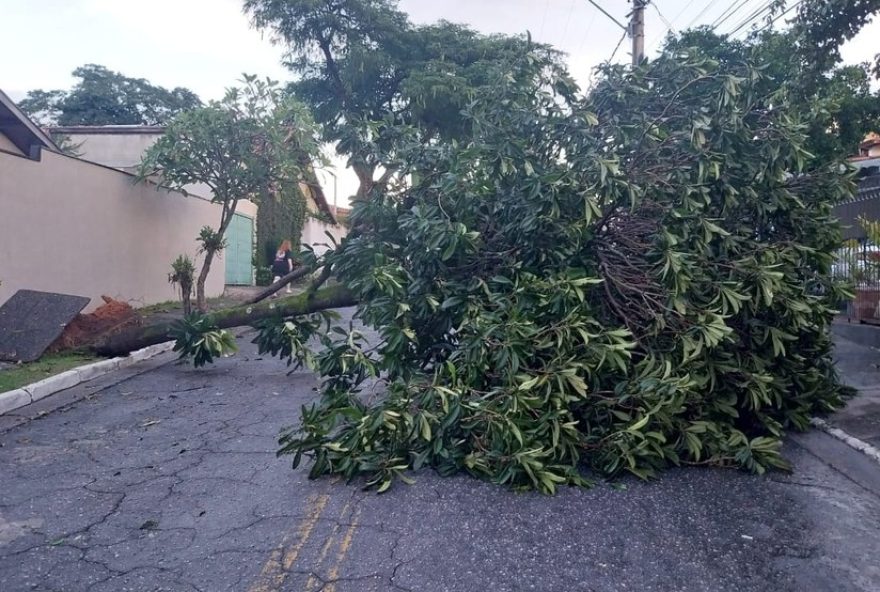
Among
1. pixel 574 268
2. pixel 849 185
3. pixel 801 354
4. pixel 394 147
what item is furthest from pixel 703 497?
pixel 394 147

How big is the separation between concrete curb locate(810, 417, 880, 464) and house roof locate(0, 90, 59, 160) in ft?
41.3

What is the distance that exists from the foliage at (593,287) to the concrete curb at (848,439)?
214 millimetres

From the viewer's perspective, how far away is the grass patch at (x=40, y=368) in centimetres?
896

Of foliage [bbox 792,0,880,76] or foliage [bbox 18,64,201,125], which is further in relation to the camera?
foliage [bbox 18,64,201,125]

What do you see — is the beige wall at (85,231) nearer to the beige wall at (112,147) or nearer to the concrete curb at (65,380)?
the concrete curb at (65,380)

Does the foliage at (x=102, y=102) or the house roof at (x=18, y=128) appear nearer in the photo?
the house roof at (x=18, y=128)

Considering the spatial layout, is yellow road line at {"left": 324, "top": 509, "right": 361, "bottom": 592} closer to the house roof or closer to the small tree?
the small tree

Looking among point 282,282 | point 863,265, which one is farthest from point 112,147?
point 863,265

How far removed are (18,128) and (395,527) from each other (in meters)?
12.9

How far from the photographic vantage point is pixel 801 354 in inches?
299

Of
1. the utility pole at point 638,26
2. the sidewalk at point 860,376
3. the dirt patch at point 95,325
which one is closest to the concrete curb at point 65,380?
the dirt patch at point 95,325

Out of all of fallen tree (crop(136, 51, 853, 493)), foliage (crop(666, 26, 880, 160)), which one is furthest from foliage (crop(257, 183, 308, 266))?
fallen tree (crop(136, 51, 853, 493))

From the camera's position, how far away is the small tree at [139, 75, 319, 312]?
13562 millimetres

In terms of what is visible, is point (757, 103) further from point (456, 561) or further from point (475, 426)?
point (456, 561)
